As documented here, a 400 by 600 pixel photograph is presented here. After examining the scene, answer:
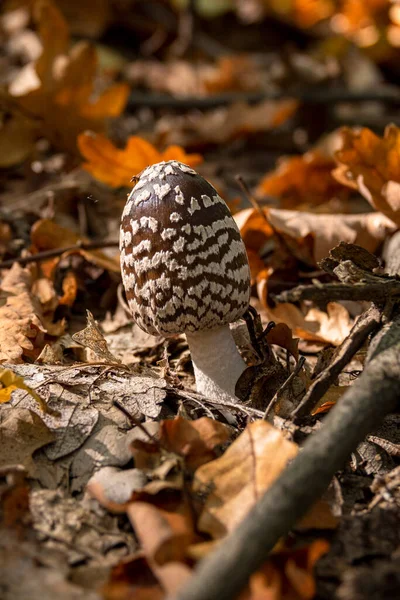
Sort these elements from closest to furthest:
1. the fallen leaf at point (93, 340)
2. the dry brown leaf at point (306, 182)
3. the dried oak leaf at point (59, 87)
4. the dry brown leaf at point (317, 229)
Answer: the fallen leaf at point (93, 340), the dry brown leaf at point (317, 229), the dried oak leaf at point (59, 87), the dry brown leaf at point (306, 182)

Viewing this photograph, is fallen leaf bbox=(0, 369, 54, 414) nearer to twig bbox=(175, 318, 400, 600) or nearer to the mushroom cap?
the mushroom cap

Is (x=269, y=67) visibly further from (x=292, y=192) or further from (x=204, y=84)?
(x=292, y=192)

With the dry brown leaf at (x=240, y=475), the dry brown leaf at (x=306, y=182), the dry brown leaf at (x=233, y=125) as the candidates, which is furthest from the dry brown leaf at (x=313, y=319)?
the dry brown leaf at (x=233, y=125)

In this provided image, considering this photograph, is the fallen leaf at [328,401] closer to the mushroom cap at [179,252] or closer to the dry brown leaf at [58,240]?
the mushroom cap at [179,252]

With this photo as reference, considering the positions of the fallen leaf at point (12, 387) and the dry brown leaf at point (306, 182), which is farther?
the dry brown leaf at point (306, 182)

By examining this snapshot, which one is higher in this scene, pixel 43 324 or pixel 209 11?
pixel 209 11

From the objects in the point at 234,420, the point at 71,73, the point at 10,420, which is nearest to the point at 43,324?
the point at 10,420
